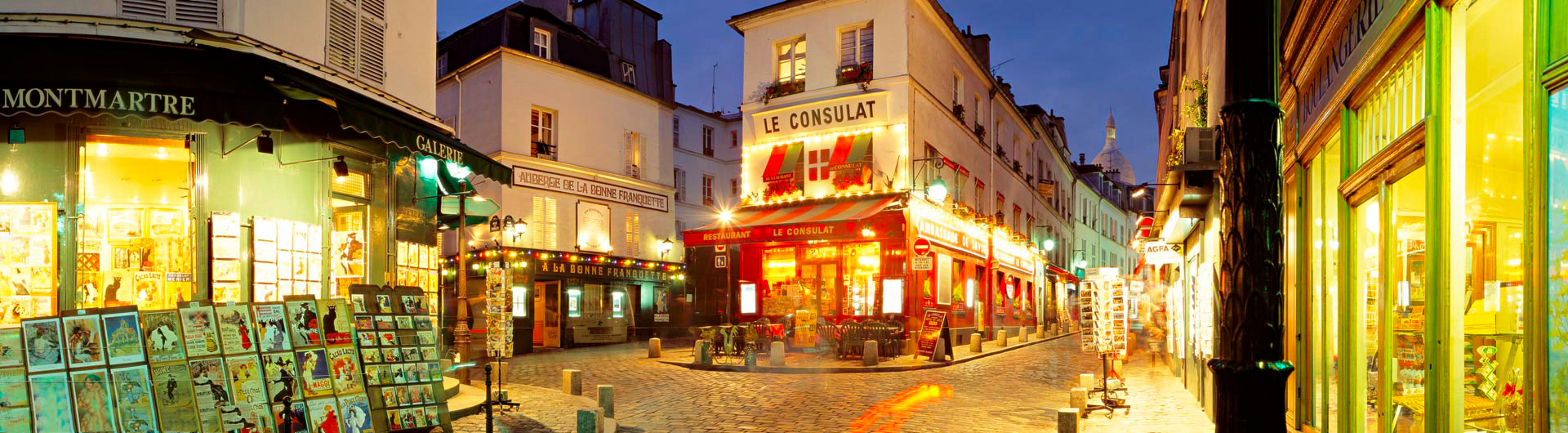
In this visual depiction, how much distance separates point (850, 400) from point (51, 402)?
8879 mm

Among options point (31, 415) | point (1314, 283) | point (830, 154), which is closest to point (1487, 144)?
point (1314, 283)

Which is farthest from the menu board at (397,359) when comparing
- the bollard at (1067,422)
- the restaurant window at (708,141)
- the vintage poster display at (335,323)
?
the restaurant window at (708,141)

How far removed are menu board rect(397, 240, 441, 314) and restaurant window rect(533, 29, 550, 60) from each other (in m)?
15.2

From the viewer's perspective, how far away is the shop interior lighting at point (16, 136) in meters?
8.13

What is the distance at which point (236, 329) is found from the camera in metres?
6.97

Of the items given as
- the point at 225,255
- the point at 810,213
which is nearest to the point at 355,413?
the point at 225,255

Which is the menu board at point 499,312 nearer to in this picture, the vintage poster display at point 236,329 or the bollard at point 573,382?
the bollard at point 573,382

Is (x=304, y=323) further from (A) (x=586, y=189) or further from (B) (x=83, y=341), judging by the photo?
(A) (x=586, y=189)

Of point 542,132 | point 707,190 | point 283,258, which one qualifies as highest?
point 542,132

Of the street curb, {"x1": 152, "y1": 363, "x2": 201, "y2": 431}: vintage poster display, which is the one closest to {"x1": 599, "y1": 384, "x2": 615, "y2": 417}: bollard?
{"x1": 152, "y1": 363, "x2": 201, "y2": 431}: vintage poster display

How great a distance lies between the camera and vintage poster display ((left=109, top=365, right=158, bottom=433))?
6.39 m

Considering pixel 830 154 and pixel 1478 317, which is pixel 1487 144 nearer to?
pixel 1478 317

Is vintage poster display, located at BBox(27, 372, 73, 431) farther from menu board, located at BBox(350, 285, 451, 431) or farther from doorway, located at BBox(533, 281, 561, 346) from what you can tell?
doorway, located at BBox(533, 281, 561, 346)

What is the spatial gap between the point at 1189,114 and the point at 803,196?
42.5 feet
